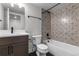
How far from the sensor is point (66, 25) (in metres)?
2.46

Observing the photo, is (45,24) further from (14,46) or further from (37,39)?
(14,46)

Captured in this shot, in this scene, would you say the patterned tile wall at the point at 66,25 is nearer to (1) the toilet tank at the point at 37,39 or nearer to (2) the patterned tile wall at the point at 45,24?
(2) the patterned tile wall at the point at 45,24


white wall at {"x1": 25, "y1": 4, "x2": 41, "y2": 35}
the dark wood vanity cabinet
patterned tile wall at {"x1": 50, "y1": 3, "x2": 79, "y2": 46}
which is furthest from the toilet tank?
patterned tile wall at {"x1": 50, "y1": 3, "x2": 79, "y2": 46}

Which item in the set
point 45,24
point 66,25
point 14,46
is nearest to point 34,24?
point 45,24

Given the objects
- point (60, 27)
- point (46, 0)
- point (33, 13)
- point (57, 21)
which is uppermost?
point (46, 0)

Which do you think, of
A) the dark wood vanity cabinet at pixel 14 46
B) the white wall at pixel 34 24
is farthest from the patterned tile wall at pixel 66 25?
the dark wood vanity cabinet at pixel 14 46

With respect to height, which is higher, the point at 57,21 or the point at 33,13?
the point at 33,13

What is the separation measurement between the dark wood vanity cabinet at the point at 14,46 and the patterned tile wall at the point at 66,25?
31.8 inches

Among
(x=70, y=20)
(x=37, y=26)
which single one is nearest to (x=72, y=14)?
(x=70, y=20)

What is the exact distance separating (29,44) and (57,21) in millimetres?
1010

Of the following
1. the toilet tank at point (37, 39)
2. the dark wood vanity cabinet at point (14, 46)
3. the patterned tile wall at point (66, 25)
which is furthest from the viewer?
the patterned tile wall at point (66, 25)

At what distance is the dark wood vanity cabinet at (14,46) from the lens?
1.69m

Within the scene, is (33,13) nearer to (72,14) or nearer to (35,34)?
(35,34)

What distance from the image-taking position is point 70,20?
2.41 meters
